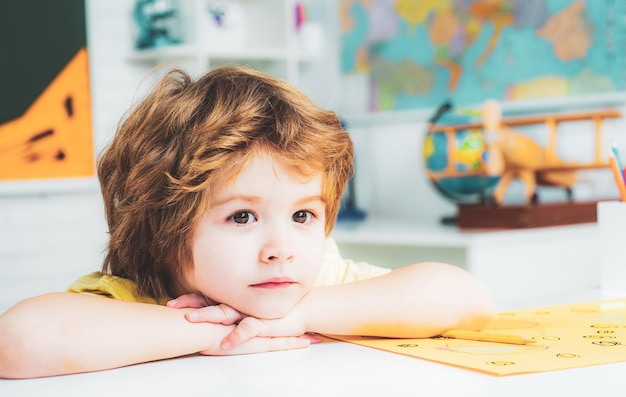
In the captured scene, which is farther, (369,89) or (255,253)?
(369,89)

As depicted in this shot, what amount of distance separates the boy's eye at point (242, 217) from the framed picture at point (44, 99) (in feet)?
6.10

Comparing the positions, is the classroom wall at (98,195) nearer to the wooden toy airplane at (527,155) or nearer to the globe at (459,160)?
the wooden toy airplane at (527,155)

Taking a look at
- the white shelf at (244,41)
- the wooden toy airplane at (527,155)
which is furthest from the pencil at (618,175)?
the white shelf at (244,41)

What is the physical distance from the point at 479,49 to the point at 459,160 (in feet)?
1.55

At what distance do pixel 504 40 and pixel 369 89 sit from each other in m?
0.55

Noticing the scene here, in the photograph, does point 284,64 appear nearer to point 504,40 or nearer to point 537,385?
point 504,40

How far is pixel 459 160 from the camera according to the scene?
88.0 inches

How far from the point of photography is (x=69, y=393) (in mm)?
641

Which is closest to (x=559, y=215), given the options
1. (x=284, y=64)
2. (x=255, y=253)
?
(x=284, y=64)

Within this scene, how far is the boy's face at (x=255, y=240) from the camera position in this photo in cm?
73

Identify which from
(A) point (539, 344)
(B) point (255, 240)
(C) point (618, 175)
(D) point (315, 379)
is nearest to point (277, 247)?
(B) point (255, 240)

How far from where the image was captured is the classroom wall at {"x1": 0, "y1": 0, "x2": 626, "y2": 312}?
2.46m

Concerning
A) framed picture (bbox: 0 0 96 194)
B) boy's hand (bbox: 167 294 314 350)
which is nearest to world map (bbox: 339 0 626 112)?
framed picture (bbox: 0 0 96 194)

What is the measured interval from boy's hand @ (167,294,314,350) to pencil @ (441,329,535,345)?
0.46 feet
